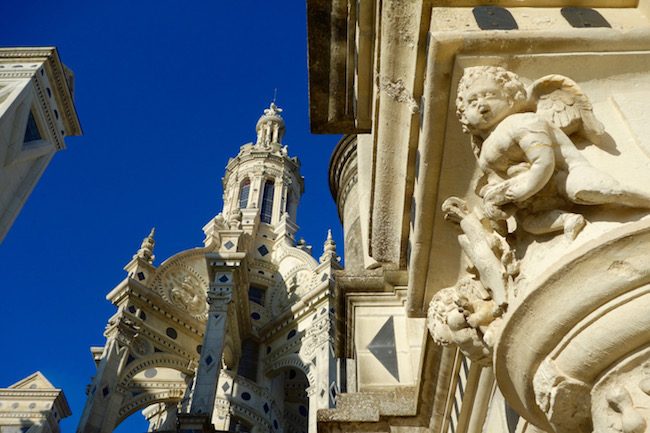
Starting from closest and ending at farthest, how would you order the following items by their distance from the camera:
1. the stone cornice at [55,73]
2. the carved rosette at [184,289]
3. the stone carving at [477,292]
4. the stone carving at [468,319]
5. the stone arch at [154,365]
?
the stone carving at [477,292], the stone carving at [468,319], the stone cornice at [55,73], the stone arch at [154,365], the carved rosette at [184,289]

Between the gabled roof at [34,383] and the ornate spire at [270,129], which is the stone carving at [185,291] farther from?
the ornate spire at [270,129]

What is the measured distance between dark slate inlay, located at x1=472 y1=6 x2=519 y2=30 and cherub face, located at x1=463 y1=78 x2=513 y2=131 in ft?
1.69

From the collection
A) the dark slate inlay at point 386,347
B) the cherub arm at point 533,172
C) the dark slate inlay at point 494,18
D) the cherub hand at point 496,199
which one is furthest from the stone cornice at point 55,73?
the cherub arm at point 533,172

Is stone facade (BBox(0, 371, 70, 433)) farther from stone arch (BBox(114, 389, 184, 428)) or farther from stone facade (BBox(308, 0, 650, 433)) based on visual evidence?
stone facade (BBox(308, 0, 650, 433))

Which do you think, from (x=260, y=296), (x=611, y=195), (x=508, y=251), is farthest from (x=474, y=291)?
(x=260, y=296)

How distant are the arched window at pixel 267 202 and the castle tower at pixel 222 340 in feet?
8.66

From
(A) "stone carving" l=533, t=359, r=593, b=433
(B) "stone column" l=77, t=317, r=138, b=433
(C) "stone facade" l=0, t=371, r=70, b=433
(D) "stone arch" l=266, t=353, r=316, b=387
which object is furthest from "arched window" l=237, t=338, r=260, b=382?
(A) "stone carving" l=533, t=359, r=593, b=433

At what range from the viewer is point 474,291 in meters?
2.62

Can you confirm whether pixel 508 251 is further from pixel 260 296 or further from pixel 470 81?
pixel 260 296

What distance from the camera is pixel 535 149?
7.17ft

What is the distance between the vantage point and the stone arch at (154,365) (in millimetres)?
20977

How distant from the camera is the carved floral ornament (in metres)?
2.13

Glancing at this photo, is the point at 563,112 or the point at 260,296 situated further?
the point at 260,296

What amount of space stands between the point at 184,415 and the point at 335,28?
609 inches
